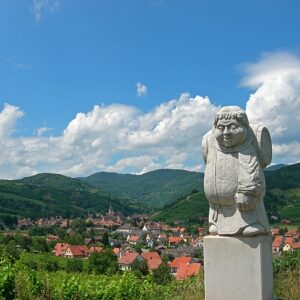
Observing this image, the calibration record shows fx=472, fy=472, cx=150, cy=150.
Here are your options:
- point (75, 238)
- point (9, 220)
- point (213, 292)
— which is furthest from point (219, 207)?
point (9, 220)

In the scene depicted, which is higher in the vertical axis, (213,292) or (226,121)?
(226,121)

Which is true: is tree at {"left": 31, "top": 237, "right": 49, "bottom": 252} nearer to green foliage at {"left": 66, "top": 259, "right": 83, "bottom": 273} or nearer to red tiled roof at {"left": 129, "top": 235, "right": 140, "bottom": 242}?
green foliage at {"left": 66, "top": 259, "right": 83, "bottom": 273}

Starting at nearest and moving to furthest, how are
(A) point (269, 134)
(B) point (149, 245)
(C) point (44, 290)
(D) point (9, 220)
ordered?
1. (A) point (269, 134)
2. (C) point (44, 290)
3. (B) point (149, 245)
4. (D) point (9, 220)

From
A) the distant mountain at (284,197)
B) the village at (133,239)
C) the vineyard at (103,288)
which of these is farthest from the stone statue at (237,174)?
the distant mountain at (284,197)

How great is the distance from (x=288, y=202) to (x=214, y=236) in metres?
164

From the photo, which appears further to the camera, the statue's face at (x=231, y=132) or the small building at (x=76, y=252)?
the small building at (x=76, y=252)

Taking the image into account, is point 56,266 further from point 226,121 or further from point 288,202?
point 288,202

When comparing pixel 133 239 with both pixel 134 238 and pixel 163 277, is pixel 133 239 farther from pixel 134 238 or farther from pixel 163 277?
pixel 163 277

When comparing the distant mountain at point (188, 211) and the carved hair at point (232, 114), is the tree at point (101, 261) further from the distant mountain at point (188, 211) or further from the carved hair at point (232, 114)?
the distant mountain at point (188, 211)

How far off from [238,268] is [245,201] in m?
0.99

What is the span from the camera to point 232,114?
7074 mm

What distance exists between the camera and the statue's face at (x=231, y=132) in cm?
702

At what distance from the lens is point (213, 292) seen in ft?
23.4

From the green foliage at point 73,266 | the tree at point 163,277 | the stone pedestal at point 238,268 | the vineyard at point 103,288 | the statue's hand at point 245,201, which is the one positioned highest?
the statue's hand at point 245,201
